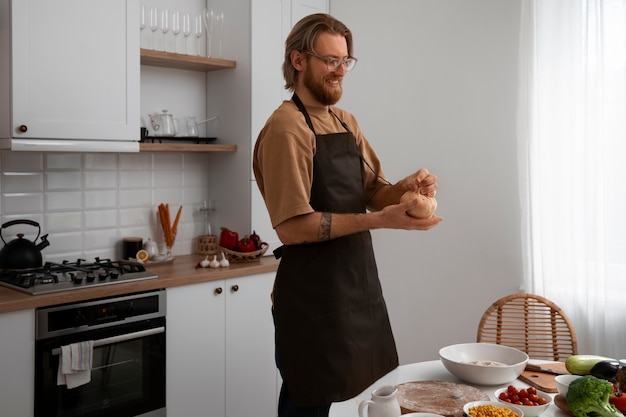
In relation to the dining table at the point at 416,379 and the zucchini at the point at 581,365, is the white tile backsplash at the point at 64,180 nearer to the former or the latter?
the dining table at the point at 416,379

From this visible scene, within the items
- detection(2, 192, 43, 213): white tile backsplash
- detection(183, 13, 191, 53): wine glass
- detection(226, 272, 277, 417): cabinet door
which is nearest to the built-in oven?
detection(226, 272, 277, 417): cabinet door

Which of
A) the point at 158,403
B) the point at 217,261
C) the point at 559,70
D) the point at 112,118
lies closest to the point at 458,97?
the point at 559,70

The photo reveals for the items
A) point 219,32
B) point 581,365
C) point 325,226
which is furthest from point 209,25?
point 581,365

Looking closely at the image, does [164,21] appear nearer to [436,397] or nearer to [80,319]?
[80,319]

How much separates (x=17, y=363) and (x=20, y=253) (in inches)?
23.7

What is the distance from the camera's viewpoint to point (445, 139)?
3.97m

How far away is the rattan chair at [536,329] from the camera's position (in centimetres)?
286

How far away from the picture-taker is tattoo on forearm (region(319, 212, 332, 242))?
2.05 metres

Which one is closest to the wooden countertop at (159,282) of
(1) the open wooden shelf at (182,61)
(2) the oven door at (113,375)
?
(2) the oven door at (113,375)

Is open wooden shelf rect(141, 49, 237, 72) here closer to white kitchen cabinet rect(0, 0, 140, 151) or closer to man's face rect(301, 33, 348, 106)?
white kitchen cabinet rect(0, 0, 140, 151)

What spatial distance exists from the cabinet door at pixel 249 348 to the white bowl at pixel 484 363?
1.51 meters

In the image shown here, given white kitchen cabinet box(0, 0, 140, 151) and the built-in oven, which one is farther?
white kitchen cabinet box(0, 0, 140, 151)

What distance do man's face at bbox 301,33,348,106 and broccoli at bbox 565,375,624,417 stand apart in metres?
1.11

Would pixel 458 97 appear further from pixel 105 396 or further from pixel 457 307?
pixel 105 396
